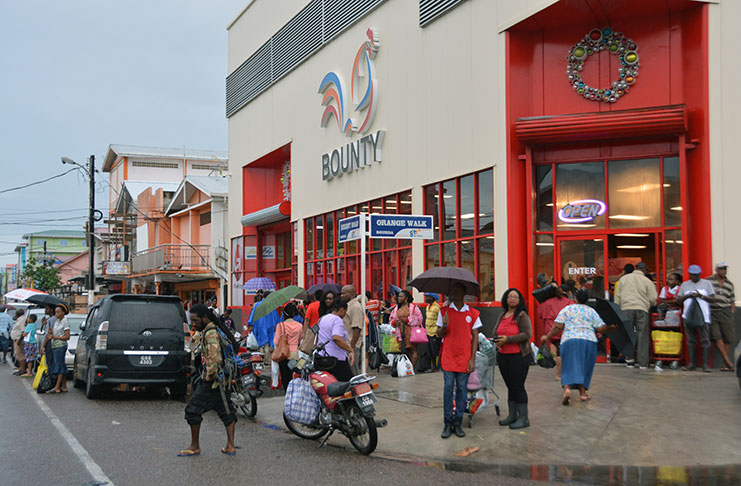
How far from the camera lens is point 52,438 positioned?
979cm

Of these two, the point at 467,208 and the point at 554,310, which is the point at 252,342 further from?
the point at 554,310

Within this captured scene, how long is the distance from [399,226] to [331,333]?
3.25m

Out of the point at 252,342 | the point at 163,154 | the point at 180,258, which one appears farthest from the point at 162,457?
the point at 163,154

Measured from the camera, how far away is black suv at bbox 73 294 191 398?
13438 millimetres

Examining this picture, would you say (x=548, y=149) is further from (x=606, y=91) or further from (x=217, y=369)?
(x=217, y=369)

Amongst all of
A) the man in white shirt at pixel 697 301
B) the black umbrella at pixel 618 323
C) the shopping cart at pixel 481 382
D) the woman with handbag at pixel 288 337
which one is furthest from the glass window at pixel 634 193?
the woman with handbag at pixel 288 337

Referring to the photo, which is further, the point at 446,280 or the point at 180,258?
the point at 180,258

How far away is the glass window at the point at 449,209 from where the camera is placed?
18281mm

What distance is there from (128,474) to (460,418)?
387 centimetres

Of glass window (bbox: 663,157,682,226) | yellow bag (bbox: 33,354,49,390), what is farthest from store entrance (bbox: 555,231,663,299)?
yellow bag (bbox: 33,354,49,390)

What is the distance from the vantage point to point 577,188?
15.6 meters

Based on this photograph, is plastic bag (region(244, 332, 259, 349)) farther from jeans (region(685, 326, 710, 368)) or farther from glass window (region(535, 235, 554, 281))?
jeans (region(685, 326, 710, 368))

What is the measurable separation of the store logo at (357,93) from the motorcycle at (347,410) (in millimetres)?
13271

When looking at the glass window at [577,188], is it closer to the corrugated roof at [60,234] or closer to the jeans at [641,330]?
the jeans at [641,330]
